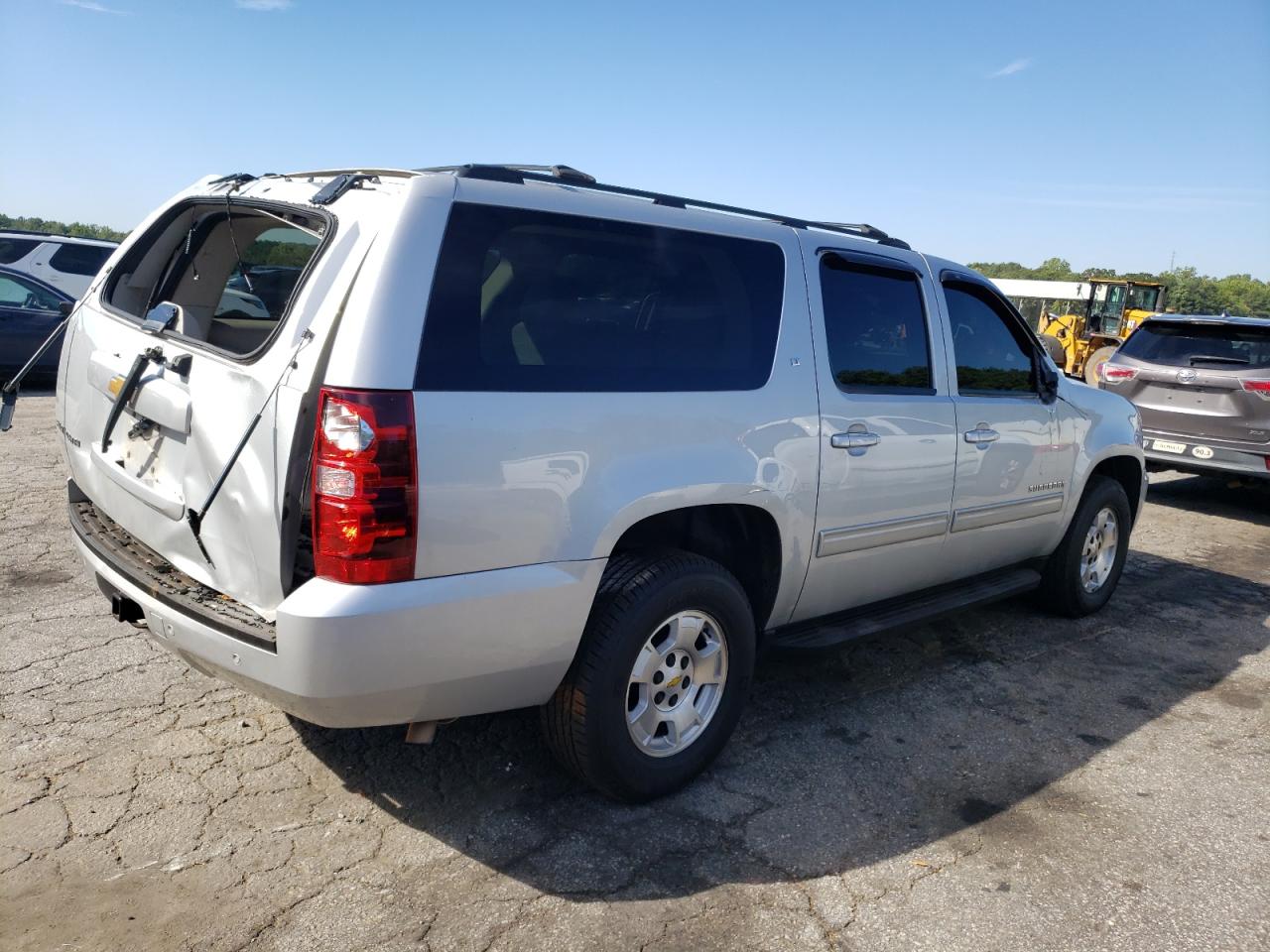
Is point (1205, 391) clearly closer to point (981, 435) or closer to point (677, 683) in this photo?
point (981, 435)

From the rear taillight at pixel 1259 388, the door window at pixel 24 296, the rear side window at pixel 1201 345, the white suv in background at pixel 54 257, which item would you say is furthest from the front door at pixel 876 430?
the white suv in background at pixel 54 257

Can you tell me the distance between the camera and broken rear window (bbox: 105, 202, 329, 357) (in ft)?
12.1

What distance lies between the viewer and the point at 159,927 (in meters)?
2.52

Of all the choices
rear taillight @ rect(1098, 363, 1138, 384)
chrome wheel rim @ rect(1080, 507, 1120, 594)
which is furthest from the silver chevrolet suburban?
rear taillight @ rect(1098, 363, 1138, 384)

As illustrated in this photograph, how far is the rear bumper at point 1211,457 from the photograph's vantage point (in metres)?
8.45

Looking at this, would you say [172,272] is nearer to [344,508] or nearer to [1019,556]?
[344,508]

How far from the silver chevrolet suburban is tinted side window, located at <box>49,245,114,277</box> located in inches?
466

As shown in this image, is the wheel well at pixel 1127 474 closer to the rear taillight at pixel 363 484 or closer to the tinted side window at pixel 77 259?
the rear taillight at pixel 363 484

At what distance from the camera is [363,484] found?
2.48 m

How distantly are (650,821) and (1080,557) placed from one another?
3.29m

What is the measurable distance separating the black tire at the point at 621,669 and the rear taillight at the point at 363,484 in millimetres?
732

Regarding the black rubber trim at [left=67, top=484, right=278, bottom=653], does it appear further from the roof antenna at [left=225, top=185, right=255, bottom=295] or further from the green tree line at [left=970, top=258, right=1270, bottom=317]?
the green tree line at [left=970, top=258, right=1270, bottom=317]

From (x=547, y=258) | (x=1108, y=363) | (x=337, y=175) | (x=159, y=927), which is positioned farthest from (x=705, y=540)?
(x=1108, y=363)

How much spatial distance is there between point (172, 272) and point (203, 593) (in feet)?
5.09
